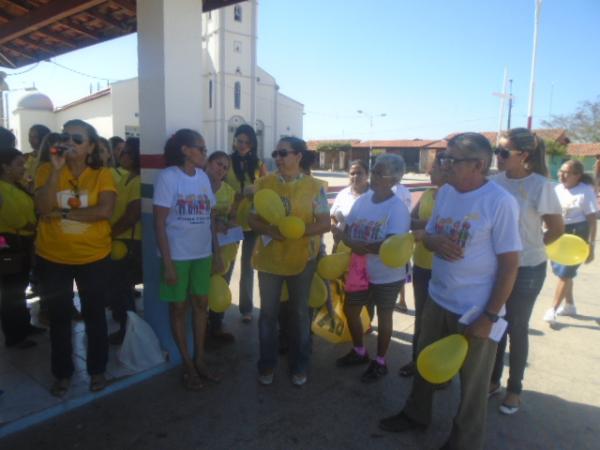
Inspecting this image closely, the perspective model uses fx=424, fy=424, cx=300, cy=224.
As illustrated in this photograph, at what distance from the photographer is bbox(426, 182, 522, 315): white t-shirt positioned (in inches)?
84.3

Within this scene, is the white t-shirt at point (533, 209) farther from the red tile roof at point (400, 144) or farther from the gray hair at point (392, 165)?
the red tile roof at point (400, 144)

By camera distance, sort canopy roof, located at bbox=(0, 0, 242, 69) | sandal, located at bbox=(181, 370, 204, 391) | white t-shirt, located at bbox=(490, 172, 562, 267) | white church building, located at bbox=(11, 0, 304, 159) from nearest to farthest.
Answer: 1. white t-shirt, located at bbox=(490, 172, 562, 267)
2. sandal, located at bbox=(181, 370, 204, 391)
3. canopy roof, located at bbox=(0, 0, 242, 69)
4. white church building, located at bbox=(11, 0, 304, 159)

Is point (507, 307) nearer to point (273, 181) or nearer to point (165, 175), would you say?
point (273, 181)

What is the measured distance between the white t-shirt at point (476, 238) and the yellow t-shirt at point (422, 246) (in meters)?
0.89

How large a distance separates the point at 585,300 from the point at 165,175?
5520mm

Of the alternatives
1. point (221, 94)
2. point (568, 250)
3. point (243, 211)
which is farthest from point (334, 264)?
point (221, 94)

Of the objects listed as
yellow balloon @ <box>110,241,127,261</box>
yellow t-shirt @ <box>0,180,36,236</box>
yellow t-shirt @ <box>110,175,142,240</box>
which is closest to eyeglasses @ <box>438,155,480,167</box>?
yellow t-shirt @ <box>110,175,142,240</box>

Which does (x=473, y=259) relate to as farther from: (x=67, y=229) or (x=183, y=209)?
(x=67, y=229)

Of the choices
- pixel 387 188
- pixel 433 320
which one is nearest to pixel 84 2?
pixel 387 188

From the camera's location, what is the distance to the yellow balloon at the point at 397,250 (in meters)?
2.74

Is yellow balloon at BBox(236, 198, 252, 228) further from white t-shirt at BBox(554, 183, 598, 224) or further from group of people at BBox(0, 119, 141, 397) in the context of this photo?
white t-shirt at BBox(554, 183, 598, 224)

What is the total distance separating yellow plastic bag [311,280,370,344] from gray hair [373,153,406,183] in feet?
3.94

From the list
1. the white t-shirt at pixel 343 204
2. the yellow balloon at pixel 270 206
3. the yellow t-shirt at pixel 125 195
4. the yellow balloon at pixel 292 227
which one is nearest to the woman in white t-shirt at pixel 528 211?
the yellow balloon at pixel 292 227

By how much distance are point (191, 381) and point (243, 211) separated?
1.49 m
